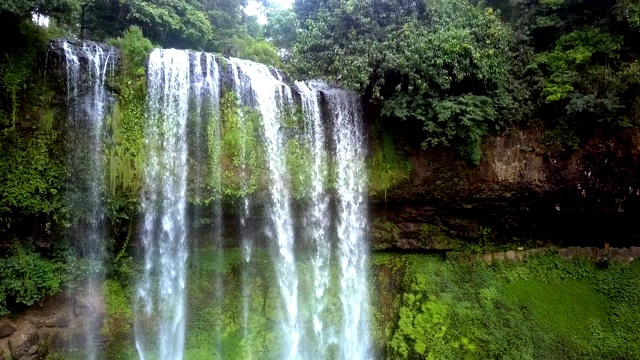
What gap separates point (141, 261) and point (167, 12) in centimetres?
791

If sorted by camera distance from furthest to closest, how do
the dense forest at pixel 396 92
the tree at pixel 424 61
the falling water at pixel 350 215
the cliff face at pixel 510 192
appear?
the cliff face at pixel 510 192 < the falling water at pixel 350 215 < the tree at pixel 424 61 < the dense forest at pixel 396 92

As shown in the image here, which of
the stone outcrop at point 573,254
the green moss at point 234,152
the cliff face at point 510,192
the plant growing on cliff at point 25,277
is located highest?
the green moss at point 234,152

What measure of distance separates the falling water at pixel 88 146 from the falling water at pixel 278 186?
2.81m

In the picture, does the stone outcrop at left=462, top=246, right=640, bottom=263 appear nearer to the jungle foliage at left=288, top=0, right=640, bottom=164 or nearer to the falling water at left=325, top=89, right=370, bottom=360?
the jungle foliage at left=288, top=0, right=640, bottom=164

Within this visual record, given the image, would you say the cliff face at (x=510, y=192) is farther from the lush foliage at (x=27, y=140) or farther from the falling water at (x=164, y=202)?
the lush foliage at (x=27, y=140)

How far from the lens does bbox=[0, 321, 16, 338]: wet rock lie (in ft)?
26.7

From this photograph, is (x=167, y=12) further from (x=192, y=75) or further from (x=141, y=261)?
(x=141, y=261)

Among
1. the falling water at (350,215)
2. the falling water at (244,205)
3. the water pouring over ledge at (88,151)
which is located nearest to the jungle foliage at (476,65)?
the falling water at (350,215)

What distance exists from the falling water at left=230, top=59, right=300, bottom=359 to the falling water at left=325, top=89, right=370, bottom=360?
45.9 inches

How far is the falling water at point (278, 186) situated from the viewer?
10.0 metres

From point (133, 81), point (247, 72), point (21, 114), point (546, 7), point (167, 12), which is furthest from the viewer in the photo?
point (167, 12)

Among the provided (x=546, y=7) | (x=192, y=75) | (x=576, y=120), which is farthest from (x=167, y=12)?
(x=576, y=120)

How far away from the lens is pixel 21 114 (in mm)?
8320

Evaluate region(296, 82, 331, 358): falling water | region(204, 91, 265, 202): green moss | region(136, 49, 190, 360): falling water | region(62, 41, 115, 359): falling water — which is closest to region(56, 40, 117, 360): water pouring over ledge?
region(62, 41, 115, 359): falling water
